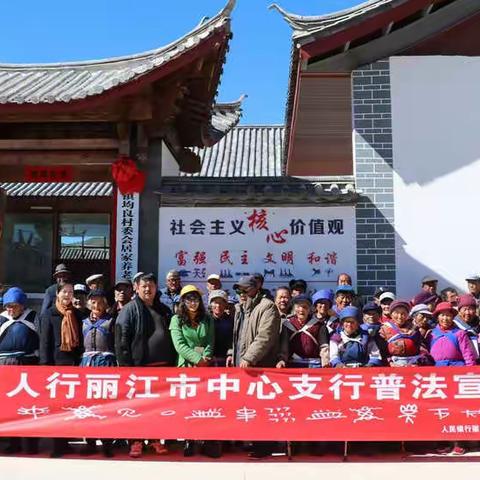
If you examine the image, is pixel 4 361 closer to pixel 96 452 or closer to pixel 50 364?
pixel 50 364

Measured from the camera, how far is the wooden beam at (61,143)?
8.67 meters

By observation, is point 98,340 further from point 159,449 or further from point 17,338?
point 159,449

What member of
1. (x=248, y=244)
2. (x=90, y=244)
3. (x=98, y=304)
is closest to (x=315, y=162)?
(x=90, y=244)

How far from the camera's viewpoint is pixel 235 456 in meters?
5.93

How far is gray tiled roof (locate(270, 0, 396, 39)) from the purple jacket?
398cm

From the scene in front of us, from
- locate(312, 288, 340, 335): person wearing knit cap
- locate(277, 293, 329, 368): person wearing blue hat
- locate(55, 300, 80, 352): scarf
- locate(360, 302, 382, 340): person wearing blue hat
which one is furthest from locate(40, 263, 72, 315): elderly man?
locate(360, 302, 382, 340): person wearing blue hat

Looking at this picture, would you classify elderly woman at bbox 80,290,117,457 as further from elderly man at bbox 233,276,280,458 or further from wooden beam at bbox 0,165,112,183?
wooden beam at bbox 0,165,112,183

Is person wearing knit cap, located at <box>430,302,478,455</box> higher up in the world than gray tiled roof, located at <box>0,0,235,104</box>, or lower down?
lower down

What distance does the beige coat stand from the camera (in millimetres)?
5738

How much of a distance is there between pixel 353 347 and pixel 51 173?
207 inches

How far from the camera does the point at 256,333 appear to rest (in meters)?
5.80

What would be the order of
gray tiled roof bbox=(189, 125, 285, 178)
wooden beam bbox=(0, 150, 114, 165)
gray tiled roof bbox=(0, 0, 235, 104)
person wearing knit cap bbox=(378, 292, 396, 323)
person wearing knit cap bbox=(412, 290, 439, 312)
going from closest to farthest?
person wearing knit cap bbox=(378, 292, 396, 323)
person wearing knit cap bbox=(412, 290, 439, 312)
gray tiled roof bbox=(0, 0, 235, 104)
wooden beam bbox=(0, 150, 114, 165)
gray tiled roof bbox=(189, 125, 285, 178)

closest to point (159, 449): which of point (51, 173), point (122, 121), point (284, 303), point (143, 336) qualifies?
point (143, 336)

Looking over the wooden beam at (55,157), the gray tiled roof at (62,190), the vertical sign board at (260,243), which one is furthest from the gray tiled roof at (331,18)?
the gray tiled roof at (62,190)
